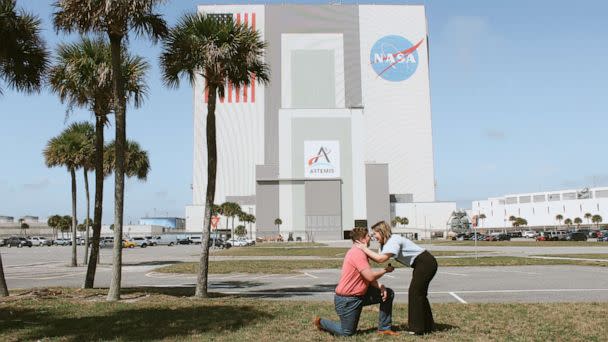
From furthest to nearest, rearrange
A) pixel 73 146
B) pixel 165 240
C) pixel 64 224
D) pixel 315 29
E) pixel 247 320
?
pixel 315 29, pixel 64 224, pixel 165 240, pixel 73 146, pixel 247 320

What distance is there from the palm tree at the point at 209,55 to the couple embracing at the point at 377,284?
5563 mm

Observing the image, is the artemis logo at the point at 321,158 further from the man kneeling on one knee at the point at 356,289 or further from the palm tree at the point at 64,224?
the man kneeling on one knee at the point at 356,289

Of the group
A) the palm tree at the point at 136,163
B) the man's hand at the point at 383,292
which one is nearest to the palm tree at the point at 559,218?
the palm tree at the point at 136,163

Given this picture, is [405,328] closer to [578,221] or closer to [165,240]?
[165,240]

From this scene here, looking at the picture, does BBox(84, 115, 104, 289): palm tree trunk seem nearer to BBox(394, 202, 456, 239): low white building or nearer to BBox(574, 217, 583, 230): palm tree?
BBox(394, 202, 456, 239): low white building

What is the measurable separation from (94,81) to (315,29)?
101 m

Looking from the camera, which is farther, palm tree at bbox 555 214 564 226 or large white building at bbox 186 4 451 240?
palm tree at bbox 555 214 564 226

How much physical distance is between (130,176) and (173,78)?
84.8 ft

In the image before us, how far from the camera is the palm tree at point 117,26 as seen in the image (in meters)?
11.0

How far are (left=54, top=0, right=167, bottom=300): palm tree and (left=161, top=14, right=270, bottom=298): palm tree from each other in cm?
61

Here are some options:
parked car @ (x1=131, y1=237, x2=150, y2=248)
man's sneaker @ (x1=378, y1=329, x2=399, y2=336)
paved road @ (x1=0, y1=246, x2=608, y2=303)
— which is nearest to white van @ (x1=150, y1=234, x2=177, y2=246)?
parked car @ (x1=131, y1=237, x2=150, y2=248)

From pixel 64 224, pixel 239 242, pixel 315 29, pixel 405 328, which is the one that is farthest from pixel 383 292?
pixel 64 224

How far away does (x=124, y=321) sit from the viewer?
29.0ft

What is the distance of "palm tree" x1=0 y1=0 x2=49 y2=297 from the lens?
12.2 meters
